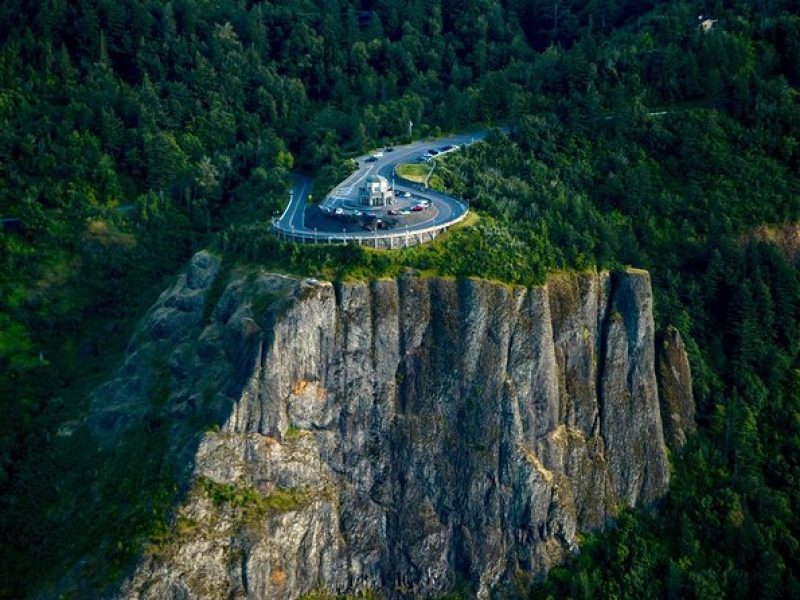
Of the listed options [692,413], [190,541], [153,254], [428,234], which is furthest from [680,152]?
[190,541]

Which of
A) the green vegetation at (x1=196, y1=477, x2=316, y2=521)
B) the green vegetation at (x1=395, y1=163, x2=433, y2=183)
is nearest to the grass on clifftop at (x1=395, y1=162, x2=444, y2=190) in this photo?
the green vegetation at (x1=395, y1=163, x2=433, y2=183)

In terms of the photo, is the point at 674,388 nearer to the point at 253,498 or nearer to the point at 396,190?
the point at 396,190

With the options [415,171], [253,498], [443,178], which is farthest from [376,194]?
[253,498]

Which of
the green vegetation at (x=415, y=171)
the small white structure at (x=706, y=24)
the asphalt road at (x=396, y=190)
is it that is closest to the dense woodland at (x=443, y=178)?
the small white structure at (x=706, y=24)

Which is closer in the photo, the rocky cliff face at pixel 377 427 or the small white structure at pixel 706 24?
the rocky cliff face at pixel 377 427

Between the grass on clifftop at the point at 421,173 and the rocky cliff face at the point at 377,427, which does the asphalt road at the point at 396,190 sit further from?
the rocky cliff face at the point at 377,427

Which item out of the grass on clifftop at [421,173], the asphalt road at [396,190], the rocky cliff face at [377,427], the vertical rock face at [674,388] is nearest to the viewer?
the rocky cliff face at [377,427]

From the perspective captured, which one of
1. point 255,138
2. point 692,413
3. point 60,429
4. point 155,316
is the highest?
point 255,138

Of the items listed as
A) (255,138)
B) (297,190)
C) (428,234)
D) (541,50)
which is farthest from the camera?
(541,50)

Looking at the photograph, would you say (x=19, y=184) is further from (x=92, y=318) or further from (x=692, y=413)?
(x=692, y=413)
